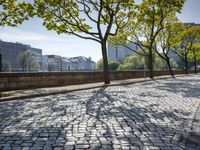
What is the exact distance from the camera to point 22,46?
493 feet

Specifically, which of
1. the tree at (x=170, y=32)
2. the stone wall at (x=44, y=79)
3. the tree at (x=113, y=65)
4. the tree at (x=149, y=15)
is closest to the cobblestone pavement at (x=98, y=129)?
the stone wall at (x=44, y=79)

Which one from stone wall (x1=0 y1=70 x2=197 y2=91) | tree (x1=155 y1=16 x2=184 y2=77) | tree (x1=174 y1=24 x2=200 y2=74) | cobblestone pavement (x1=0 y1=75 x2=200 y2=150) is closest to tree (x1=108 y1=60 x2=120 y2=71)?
tree (x1=174 y1=24 x2=200 y2=74)

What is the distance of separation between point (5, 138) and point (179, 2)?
76.3 feet

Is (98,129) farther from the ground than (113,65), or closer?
closer

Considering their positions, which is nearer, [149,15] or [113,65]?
[149,15]

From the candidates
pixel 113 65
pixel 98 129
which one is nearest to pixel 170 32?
pixel 98 129

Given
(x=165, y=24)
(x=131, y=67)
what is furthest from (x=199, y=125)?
(x=131, y=67)

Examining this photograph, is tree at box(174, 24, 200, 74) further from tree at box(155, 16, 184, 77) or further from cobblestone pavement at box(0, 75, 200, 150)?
cobblestone pavement at box(0, 75, 200, 150)

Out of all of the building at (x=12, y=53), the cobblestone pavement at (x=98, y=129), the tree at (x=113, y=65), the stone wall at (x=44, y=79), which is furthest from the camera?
the building at (x=12, y=53)

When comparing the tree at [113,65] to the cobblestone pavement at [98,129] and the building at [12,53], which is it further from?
the cobblestone pavement at [98,129]

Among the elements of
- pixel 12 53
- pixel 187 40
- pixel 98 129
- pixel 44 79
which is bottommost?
pixel 98 129

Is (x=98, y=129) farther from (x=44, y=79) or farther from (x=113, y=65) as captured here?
(x=113, y=65)

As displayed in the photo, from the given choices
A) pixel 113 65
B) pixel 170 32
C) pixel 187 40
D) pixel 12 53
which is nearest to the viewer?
pixel 170 32

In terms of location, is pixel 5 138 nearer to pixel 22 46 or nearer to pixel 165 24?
pixel 165 24
